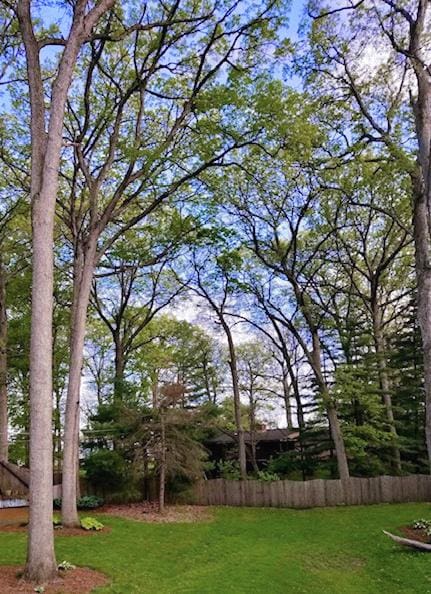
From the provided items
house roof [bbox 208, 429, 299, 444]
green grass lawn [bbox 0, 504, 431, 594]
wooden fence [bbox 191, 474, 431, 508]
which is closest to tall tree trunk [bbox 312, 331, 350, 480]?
wooden fence [bbox 191, 474, 431, 508]

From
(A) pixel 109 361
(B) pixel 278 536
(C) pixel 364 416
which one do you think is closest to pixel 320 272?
(C) pixel 364 416

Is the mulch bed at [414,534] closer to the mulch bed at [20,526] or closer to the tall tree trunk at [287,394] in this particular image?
the mulch bed at [20,526]

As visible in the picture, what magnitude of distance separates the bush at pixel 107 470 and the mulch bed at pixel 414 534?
7811mm

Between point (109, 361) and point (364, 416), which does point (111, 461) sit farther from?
point (109, 361)

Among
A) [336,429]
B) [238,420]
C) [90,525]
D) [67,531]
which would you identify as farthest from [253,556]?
[238,420]

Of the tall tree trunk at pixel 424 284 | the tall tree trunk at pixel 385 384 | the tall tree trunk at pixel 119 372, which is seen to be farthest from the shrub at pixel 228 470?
the tall tree trunk at pixel 424 284

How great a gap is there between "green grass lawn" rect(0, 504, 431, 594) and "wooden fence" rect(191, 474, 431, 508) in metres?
1.68

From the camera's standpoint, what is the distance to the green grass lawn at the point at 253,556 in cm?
666

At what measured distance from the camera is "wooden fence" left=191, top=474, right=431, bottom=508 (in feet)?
45.1

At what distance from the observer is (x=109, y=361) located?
2966 cm

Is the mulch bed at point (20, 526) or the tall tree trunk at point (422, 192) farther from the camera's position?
the mulch bed at point (20, 526)

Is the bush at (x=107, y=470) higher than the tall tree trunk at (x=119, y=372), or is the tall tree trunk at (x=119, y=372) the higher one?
the tall tree trunk at (x=119, y=372)

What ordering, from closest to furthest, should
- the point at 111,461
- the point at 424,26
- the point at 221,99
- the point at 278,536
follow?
the point at 424,26 → the point at 278,536 → the point at 221,99 → the point at 111,461

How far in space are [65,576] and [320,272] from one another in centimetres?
1597
